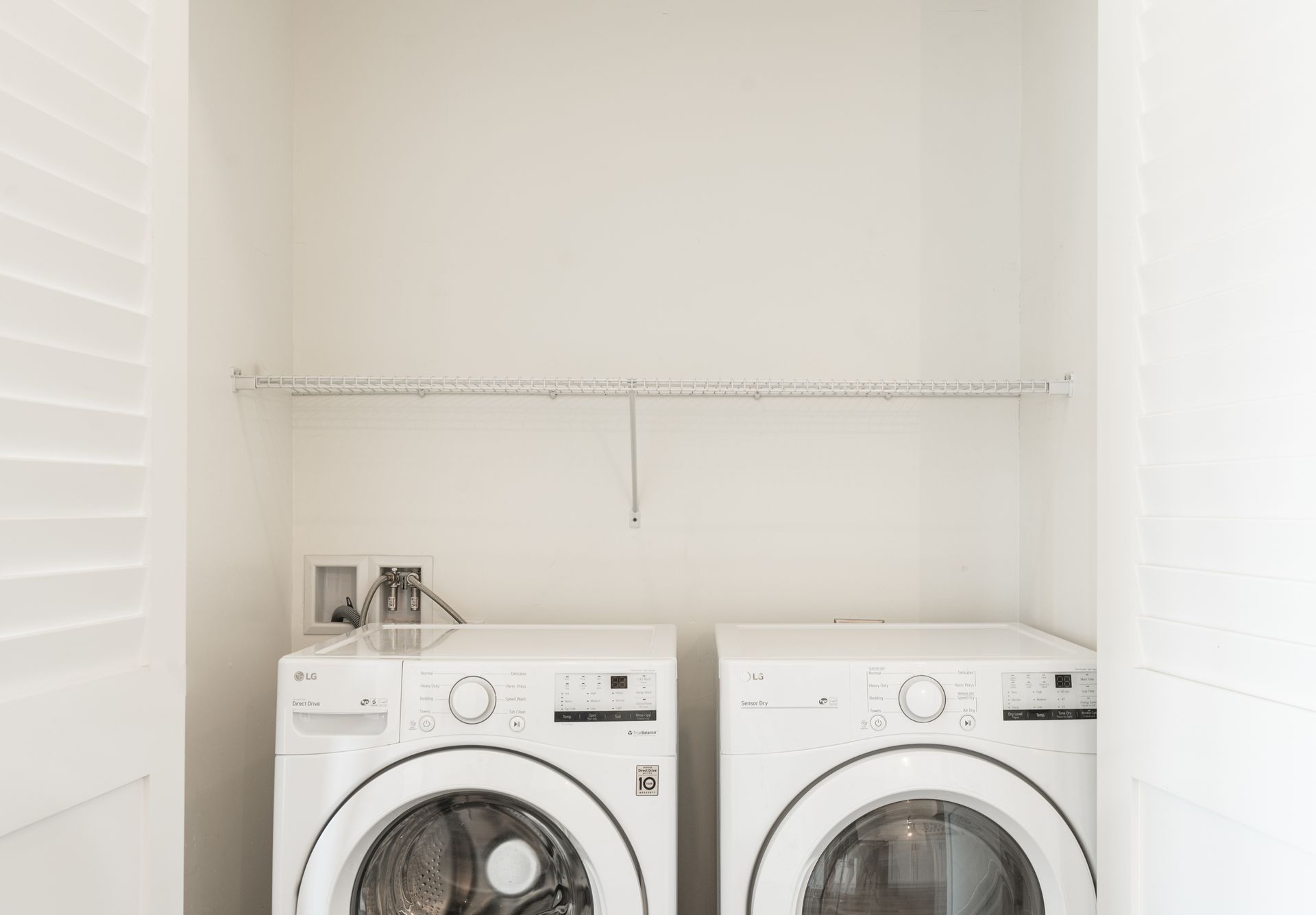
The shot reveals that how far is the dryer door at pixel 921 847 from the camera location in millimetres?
1268

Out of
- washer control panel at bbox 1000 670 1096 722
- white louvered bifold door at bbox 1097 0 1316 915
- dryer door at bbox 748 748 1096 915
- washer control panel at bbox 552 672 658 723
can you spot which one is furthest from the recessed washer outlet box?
white louvered bifold door at bbox 1097 0 1316 915

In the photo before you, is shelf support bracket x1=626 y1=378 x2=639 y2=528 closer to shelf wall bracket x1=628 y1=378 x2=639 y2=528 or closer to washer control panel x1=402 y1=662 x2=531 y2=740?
shelf wall bracket x1=628 y1=378 x2=639 y2=528

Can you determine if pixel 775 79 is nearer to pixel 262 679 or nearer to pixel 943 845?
pixel 943 845

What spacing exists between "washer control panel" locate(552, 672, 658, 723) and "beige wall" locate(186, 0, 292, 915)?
678mm

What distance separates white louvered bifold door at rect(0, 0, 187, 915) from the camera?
0.77 metres

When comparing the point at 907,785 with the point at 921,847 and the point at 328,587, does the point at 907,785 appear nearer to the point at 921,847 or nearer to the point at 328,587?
the point at 921,847

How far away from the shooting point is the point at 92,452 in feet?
2.83

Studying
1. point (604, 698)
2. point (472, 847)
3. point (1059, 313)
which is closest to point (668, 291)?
point (1059, 313)

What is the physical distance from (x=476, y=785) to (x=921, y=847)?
2.36 feet

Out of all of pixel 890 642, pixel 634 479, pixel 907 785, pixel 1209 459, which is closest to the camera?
pixel 1209 459

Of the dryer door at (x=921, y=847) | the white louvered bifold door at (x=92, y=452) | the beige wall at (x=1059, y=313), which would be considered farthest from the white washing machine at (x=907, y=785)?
the white louvered bifold door at (x=92, y=452)

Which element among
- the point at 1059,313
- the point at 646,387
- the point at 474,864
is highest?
the point at 1059,313

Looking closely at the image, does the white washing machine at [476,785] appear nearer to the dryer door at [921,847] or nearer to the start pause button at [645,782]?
the start pause button at [645,782]

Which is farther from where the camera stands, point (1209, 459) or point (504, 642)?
point (504, 642)
